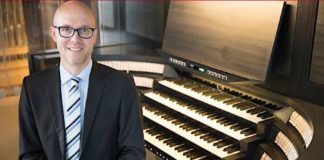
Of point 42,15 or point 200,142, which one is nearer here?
point 200,142

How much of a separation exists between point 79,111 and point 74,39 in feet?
0.92

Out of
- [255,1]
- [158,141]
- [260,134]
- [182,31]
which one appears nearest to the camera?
[260,134]

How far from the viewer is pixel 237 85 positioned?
116 inches

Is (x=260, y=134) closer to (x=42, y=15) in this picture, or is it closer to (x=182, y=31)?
(x=182, y=31)

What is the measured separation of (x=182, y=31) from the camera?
337cm

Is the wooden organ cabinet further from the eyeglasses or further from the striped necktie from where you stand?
the eyeglasses

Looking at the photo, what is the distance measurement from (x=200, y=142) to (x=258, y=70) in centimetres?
64

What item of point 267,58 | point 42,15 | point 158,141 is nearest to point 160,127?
point 158,141

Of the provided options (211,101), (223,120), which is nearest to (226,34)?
(211,101)

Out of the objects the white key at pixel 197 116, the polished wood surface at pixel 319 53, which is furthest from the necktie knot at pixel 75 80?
the polished wood surface at pixel 319 53

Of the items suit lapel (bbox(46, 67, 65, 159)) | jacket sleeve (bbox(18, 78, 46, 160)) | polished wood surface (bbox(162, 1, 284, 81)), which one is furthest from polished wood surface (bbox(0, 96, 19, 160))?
suit lapel (bbox(46, 67, 65, 159))

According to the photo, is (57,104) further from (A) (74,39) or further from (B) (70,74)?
(A) (74,39)

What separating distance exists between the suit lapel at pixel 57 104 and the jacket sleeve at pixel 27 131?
89 millimetres

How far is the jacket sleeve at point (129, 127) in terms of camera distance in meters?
1.50
